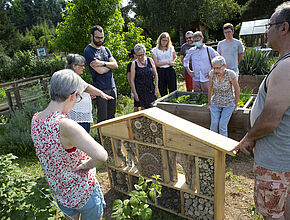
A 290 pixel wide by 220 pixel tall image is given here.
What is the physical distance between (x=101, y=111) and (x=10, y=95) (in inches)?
138

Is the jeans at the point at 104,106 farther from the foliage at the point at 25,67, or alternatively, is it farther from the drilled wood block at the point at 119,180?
the foliage at the point at 25,67

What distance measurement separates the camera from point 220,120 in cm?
375

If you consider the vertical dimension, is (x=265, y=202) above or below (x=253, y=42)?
below

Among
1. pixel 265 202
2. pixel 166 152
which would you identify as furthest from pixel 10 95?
pixel 265 202

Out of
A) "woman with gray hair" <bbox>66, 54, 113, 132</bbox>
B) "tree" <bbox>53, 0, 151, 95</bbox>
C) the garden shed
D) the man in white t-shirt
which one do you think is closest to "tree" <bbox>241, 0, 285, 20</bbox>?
the garden shed

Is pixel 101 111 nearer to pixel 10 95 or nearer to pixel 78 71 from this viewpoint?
pixel 78 71

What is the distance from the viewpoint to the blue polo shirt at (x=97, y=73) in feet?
12.1

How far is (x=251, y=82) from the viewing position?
Result: 6520 mm

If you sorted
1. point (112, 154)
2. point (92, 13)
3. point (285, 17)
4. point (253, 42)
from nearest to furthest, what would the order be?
1. point (285, 17)
2. point (112, 154)
3. point (92, 13)
4. point (253, 42)

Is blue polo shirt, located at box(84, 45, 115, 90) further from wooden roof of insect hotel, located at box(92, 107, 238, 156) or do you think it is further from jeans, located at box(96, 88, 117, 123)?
wooden roof of insect hotel, located at box(92, 107, 238, 156)

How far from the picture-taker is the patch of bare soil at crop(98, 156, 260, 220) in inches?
107

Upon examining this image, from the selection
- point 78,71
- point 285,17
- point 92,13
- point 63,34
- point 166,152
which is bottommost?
point 166,152

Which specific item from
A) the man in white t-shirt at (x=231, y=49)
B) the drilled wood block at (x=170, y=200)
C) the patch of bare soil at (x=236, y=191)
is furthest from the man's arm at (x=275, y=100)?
the man in white t-shirt at (x=231, y=49)

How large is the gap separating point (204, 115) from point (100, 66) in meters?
2.17
